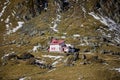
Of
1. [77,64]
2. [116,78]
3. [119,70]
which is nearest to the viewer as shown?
[116,78]

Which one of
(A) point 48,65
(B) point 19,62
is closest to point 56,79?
(A) point 48,65

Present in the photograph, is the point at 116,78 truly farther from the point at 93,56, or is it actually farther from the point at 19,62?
the point at 19,62

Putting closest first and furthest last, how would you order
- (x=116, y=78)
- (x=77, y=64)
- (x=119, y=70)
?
(x=116, y=78) → (x=119, y=70) → (x=77, y=64)

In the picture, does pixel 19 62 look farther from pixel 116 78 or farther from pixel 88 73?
pixel 116 78

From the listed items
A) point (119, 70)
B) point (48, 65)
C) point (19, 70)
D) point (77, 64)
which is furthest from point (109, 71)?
point (19, 70)

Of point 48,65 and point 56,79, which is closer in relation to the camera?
point 56,79

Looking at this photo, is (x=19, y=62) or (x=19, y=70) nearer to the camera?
(x=19, y=70)

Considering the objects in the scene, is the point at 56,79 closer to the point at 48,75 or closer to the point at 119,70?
the point at 48,75

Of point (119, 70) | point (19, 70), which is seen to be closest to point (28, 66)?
point (19, 70)
